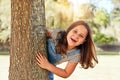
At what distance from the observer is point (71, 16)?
36.9 feet

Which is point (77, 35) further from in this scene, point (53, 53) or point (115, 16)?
point (115, 16)

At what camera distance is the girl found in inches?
115

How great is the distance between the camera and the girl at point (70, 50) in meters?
2.92

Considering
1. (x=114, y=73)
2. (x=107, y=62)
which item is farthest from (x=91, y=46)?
(x=107, y=62)

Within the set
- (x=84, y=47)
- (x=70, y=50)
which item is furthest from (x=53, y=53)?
(x=84, y=47)

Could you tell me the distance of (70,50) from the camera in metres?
3.00

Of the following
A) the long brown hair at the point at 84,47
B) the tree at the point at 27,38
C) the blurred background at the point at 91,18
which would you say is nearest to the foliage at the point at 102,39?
the blurred background at the point at 91,18

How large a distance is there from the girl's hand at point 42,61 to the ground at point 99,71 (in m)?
4.81

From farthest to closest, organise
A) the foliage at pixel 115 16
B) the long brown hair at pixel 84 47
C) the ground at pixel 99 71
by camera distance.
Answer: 1. the foliage at pixel 115 16
2. the ground at pixel 99 71
3. the long brown hair at pixel 84 47

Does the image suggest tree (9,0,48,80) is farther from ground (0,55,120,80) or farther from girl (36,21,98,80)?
ground (0,55,120,80)

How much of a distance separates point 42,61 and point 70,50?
24 cm

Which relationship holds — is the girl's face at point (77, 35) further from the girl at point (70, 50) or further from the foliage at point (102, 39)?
the foliage at point (102, 39)

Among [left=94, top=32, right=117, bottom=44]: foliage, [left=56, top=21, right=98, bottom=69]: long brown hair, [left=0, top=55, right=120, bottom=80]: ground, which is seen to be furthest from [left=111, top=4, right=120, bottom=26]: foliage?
[left=56, top=21, right=98, bottom=69]: long brown hair

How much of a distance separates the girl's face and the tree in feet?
0.60
